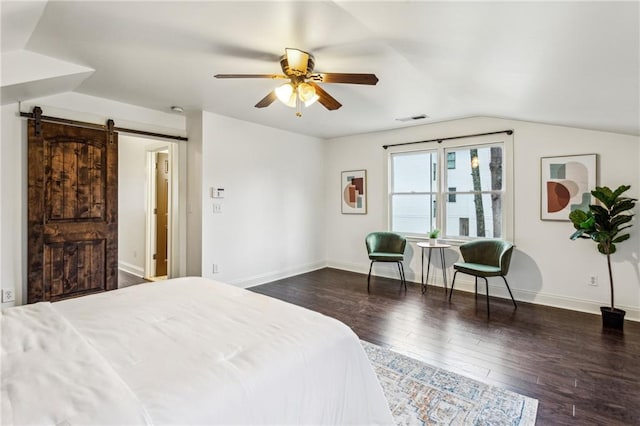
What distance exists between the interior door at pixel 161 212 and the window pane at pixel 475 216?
4.65m

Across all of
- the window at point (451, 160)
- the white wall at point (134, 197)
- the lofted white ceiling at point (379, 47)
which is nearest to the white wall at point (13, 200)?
the lofted white ceiling at point (379, 47)

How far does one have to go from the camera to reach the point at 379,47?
7.72 feet

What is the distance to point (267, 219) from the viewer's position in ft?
16.6

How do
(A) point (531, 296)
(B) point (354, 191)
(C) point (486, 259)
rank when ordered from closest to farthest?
1. (A) point (531, 296)
2. (C) point (486, 259)
3. (B) point (354, 191)

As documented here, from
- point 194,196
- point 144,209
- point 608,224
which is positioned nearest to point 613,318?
point 608,224

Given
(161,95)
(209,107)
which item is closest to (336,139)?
(209,107)

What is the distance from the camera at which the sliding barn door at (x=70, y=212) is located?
10.4 feet

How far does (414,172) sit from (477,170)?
3.15ft

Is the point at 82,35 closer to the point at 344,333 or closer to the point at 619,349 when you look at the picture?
the point at 344,333

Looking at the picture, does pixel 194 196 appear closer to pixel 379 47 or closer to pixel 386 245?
pixel 386 245

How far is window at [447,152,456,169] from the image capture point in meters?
4.68

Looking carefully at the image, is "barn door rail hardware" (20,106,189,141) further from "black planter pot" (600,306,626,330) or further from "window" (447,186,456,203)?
"black planter pot" (600,306,626,330)

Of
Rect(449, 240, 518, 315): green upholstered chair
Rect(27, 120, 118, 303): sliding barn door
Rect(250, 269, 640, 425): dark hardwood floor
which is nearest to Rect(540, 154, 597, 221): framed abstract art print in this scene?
Rect(449, 240, 518, 315): green upholstered chair

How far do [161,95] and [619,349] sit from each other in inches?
204
